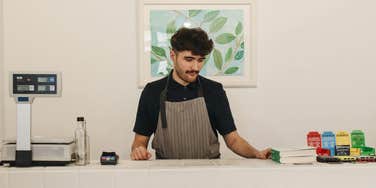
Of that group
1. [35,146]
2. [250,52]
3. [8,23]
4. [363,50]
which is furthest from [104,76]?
[363,50]

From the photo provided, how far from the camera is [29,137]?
1688 millimetres

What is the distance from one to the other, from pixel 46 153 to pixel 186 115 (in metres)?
1.10

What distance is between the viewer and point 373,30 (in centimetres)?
344

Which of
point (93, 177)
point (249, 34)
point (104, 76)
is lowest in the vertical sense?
point (93, 177)

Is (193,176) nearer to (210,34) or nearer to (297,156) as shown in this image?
(297,156)

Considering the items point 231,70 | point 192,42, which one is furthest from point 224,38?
point 192,42

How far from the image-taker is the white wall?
3326mm

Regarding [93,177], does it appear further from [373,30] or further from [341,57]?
[373,30]

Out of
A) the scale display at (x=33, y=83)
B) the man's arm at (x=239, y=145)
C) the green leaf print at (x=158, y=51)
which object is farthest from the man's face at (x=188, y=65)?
the scale display at (x=33, y=83)

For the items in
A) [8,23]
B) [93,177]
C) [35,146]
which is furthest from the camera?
[8,23]

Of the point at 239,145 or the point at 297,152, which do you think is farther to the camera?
the point at 239,145

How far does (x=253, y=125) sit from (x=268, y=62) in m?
0.48

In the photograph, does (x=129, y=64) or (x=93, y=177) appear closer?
(x=93, y=177)

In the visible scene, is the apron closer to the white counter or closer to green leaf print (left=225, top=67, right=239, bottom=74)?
green leaf print (left=225, top=67, right=239, bottom=74)
